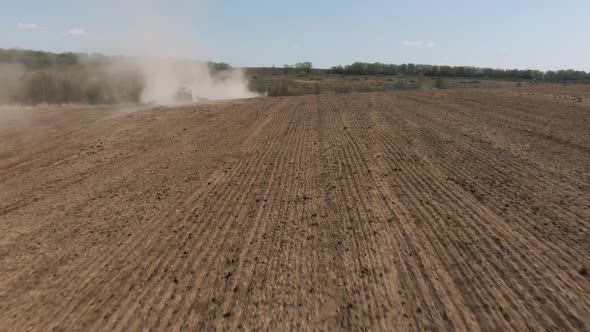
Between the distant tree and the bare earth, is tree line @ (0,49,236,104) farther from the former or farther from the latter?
the distant tree

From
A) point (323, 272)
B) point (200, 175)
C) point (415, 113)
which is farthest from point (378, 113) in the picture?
point (323, 272)

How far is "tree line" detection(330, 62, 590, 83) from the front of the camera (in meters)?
85.4

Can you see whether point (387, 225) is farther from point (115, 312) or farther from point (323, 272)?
point (115, 312)

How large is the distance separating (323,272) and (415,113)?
16.8m

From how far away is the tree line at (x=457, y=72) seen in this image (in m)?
85.4

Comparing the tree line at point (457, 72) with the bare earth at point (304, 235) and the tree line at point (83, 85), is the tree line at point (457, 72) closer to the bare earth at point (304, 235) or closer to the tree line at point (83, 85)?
the tree line at point (83, 85)

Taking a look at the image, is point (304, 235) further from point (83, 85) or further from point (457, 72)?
point (457, 72)

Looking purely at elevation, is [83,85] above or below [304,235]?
above

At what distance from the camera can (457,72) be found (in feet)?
291

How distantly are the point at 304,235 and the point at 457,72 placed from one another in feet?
307

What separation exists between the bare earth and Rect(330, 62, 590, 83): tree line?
82.6 meters

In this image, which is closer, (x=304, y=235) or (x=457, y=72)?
(x=304, y=235)

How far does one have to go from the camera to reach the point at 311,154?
11734mm

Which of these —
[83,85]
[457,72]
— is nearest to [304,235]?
[83,85]
